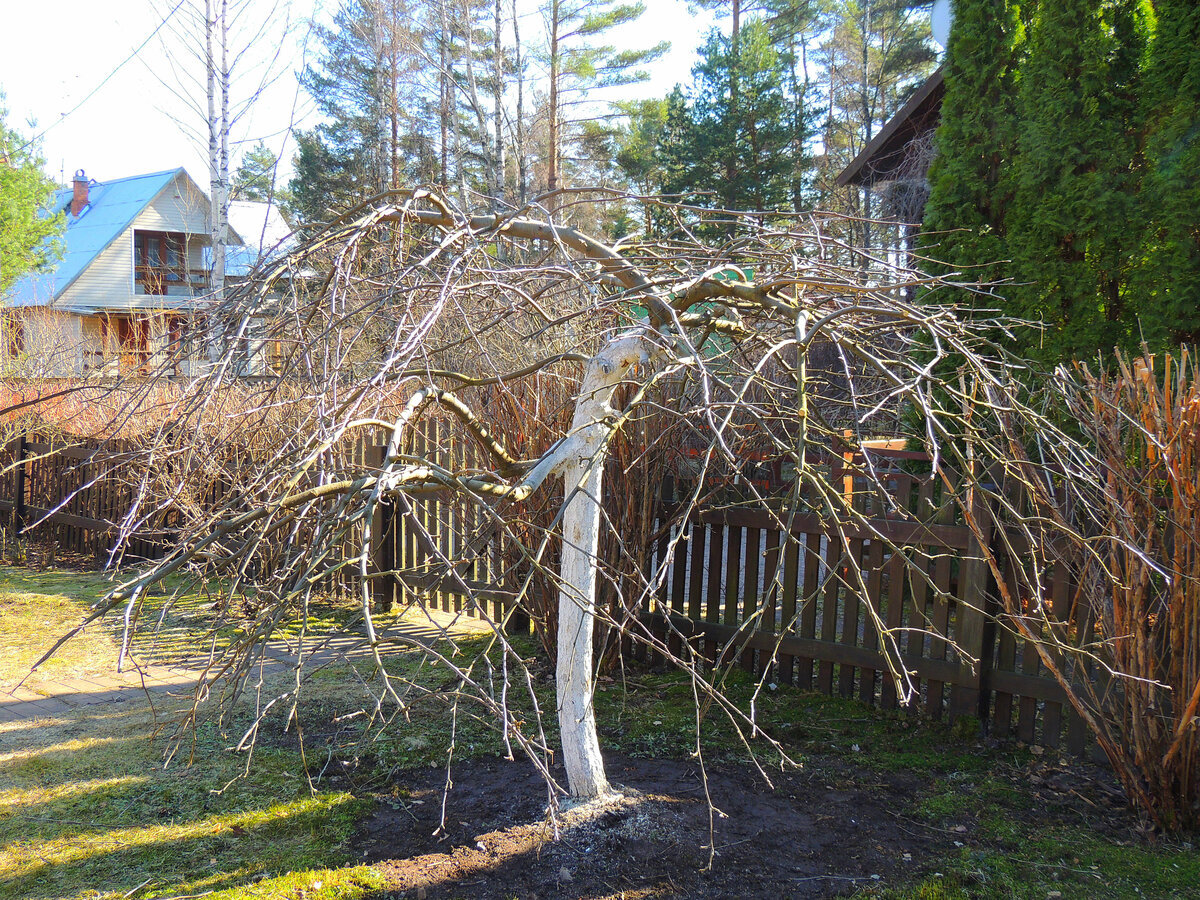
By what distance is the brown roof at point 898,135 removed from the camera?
1114 centimetres

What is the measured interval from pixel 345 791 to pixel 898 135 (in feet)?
38.9

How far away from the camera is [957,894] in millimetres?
2693

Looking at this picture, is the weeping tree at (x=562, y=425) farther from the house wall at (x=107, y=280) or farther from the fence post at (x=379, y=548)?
the house wall at (x=107, y=280)

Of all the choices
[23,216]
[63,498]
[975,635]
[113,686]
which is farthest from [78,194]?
[975,635]

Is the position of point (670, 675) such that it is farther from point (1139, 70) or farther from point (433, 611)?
point (1139, 70)

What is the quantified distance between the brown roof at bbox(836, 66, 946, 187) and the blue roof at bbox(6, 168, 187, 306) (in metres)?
24.6

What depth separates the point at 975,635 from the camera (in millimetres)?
4117

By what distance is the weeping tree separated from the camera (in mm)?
2057

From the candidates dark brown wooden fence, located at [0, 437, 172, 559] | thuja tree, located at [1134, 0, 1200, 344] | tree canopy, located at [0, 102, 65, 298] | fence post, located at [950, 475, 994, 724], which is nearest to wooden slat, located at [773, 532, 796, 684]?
fence post, located at [950, 475, 994, 724]

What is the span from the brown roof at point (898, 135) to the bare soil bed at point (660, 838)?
9798 millimetres

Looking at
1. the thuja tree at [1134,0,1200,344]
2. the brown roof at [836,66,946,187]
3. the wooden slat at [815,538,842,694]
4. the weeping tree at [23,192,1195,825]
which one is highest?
the brown roof at [836,66,946,187]

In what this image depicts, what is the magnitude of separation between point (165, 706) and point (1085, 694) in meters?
4.66

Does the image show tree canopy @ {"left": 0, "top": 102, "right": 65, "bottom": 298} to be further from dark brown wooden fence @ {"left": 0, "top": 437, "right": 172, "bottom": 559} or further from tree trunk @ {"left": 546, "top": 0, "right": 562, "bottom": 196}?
dark brown wooden fence @ {"left": 0, "top": 437, "right": 172, "bottom": 559}

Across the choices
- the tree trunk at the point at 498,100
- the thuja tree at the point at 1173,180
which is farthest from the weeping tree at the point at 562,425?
the tree trunk at the point at 498,100
